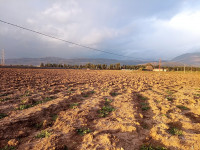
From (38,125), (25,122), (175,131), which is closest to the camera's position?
(175,131)

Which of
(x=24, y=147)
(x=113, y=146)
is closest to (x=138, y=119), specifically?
(x=113, y=146)

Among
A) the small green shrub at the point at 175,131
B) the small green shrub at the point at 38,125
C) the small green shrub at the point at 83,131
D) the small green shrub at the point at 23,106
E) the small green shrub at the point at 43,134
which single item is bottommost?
the small green shrub at the point at 175,131

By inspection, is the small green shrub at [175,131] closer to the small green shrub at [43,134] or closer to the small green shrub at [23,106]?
the small green shrub at [43,134]

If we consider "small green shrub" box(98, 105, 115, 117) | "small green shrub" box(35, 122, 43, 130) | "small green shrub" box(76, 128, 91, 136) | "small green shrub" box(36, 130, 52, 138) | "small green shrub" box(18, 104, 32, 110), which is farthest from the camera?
"small green shrub" box(18, 104, 32, 110)

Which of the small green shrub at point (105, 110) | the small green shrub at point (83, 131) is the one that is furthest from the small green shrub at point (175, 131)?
the small green shrub at point (83, 131)

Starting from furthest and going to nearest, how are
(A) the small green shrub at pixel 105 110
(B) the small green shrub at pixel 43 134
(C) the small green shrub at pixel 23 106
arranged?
(C) the small green shrub at pixel 23 106
(A) the small green shrub at pixel 105 110
(B) the small green shrub at pixel 43 134

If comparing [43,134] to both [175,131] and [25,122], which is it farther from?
[175,131]

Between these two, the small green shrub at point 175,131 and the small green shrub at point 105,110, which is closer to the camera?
the small green shrub at point 175,131

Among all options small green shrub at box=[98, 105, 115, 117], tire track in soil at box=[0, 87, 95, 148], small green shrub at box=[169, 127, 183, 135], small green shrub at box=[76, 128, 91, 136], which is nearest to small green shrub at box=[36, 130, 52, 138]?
tire track in soil at box=[0, 87, 95, 148]

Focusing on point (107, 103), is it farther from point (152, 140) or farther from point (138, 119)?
point (152, 140)

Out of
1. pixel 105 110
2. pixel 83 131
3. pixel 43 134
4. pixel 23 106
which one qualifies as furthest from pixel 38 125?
pixel 105 110

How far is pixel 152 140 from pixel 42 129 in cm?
426

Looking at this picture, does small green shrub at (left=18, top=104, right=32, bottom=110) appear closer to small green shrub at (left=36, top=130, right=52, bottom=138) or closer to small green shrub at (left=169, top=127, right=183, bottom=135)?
small green shrub at (left=36, top=130, right=52, bottom=138)

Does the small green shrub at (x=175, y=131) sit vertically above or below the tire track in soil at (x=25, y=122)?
below
